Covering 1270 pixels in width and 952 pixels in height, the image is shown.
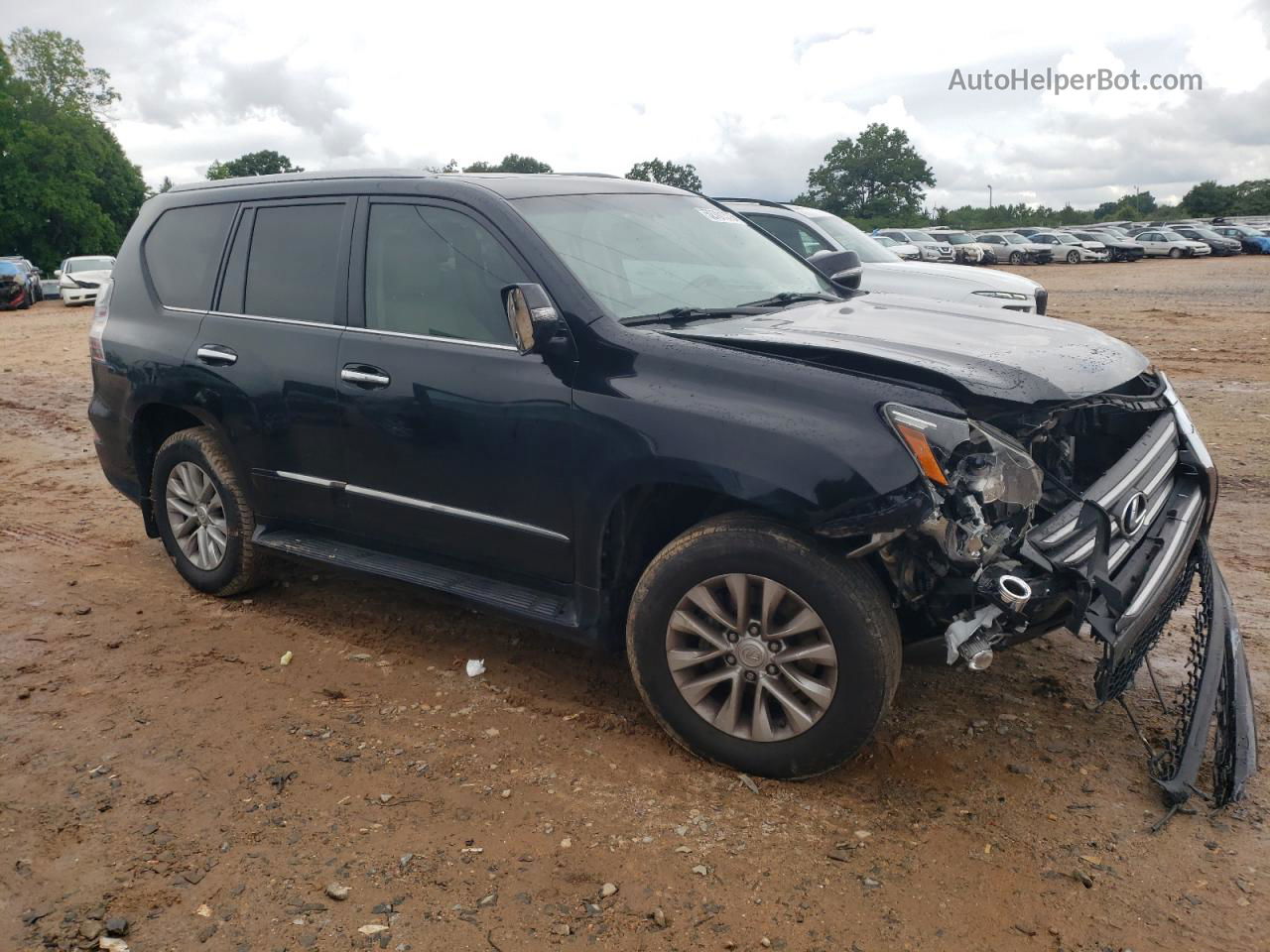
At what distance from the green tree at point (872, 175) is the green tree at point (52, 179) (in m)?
62.4

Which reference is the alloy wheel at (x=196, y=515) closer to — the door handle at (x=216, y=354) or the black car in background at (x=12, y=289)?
the door handle at (x=216, y=354)

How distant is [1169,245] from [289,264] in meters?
44.6

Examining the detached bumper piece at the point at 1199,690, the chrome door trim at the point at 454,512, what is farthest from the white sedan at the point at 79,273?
the detached bumper piece at the point at 1199,690

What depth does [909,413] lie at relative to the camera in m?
3.01

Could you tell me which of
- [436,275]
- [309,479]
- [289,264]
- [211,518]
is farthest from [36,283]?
[436,275]

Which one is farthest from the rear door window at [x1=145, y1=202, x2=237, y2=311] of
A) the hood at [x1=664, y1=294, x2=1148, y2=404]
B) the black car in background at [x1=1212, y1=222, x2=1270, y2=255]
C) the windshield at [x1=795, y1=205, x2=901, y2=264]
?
the black car in background at [x1=1212, y1=222, x2=1270, y2=255]

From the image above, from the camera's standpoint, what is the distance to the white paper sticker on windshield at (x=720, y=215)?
4.72 meters

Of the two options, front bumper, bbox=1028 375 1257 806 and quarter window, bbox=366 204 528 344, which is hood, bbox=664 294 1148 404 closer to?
front bumper, bbox=1028 375 1257 806

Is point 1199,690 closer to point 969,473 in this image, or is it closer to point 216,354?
point 969,473

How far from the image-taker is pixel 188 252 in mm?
4984

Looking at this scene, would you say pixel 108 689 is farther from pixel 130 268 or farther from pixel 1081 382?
pixel 1081 382

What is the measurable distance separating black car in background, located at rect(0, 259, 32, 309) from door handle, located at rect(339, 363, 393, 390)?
88.8 feet

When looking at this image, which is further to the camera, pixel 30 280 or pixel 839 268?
pixel 30 280

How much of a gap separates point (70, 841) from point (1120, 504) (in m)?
3.38
